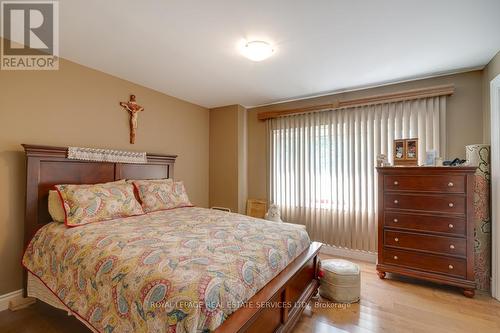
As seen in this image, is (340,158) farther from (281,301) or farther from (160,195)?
(160,195)

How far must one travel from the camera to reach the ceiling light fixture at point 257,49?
6.83 ft

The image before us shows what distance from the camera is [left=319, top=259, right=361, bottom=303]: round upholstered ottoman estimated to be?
2148mm

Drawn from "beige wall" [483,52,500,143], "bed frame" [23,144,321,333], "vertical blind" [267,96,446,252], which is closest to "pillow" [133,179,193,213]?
"bed frame" [23,144,321,333]

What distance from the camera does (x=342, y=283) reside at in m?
2.15

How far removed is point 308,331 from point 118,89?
332 centimetres

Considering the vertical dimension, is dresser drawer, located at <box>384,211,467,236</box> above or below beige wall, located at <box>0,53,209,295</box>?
below

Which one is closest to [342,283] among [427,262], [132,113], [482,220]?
[427,262]

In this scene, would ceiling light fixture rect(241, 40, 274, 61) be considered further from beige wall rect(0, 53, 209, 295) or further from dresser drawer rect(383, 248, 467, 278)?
dresser drawer rect(383, 248, 467, 278)

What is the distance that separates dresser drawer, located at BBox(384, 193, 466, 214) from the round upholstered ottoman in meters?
0.94

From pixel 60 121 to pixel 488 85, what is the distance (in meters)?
4.54

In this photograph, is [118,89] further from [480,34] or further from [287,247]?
[480,34]

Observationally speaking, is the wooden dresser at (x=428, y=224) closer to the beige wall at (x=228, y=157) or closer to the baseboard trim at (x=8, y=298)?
the beige wall at (x=228, y=157)

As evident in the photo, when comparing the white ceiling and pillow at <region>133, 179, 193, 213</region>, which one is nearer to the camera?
the white ceiling

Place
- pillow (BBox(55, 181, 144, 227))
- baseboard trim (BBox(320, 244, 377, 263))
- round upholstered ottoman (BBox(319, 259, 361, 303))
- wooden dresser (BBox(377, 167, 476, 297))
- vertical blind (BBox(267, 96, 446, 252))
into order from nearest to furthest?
1. pillow (BBox(55, 181, 144, 227))
2. round upholstered ottoman (BBox(319, 259, 361, 303))
3. wooden dresser (BBox(377, 167, 476, 297))
4. vertical blind (BBox(267, 96, 446, 252))
5. baseboard trim (BBox(320, 244, 377, 263))
